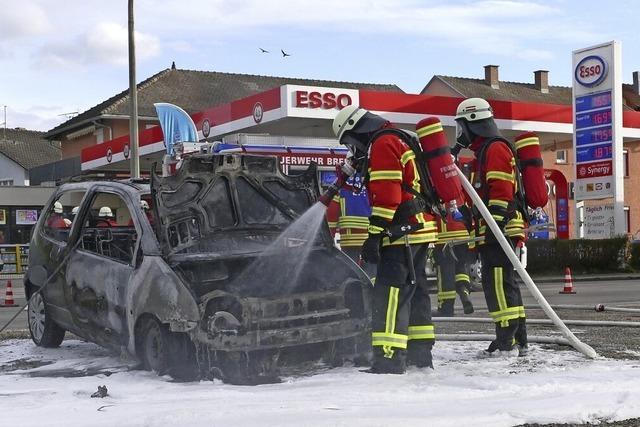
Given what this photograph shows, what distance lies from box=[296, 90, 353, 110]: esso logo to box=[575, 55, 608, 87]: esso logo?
7.38 metres

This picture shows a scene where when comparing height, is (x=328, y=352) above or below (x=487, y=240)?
below

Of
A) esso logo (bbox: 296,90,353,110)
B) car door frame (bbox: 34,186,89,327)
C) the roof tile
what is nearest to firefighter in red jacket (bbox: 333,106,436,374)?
car door frame (bbox: 34,186,89,327)

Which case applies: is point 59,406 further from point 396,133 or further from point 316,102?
point 316,102

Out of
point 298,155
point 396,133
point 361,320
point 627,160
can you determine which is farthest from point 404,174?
point 627,160

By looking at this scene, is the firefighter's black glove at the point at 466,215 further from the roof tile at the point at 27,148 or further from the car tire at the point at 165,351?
the roof tile at the point at 27,148

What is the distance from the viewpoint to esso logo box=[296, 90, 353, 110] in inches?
971

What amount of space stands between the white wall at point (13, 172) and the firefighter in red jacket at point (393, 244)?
54774 mm

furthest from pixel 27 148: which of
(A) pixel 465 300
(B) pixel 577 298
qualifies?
(A) pixel 465 300

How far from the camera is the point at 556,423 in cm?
496

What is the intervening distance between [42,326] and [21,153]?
5676 centimetres

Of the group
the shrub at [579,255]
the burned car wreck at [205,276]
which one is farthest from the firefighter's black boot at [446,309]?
the shrub at [579,255]

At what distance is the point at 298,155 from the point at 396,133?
10.8m

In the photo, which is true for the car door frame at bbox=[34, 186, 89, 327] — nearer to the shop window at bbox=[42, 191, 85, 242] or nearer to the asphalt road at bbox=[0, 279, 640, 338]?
the shop window at bbox=[42, 191, 85, 242]

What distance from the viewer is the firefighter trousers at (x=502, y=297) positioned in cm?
717
